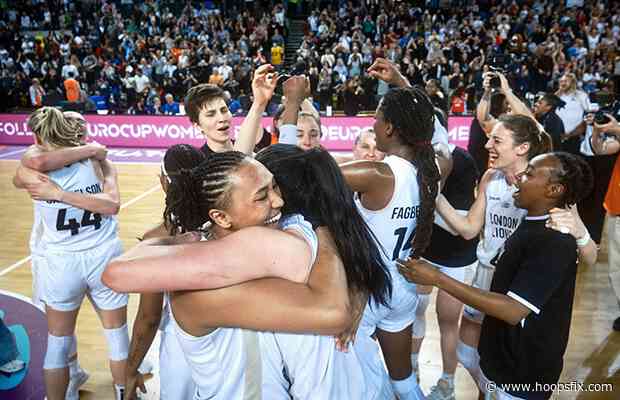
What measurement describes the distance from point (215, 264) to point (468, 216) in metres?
2.18

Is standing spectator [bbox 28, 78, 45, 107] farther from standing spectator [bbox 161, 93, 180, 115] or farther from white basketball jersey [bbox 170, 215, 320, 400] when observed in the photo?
white basketball jersey [bbox 170, 215, 320, 400]

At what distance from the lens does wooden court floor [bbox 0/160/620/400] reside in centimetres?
392

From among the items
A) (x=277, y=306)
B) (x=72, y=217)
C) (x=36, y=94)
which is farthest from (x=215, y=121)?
(x=36, y=94)

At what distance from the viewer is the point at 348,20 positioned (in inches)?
734

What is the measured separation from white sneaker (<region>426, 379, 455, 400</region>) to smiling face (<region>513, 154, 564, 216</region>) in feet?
5.23

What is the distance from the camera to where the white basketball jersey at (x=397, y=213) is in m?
2.68

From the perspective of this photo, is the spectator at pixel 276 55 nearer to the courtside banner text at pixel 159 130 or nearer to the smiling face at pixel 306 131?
the courtside banner text at pixel 159 130

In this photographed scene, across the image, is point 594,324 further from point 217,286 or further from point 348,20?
point 348,20

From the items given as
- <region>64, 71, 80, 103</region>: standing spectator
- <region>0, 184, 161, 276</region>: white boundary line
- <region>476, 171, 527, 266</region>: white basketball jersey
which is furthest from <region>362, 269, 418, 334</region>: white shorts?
<region>64, 71, 80, 103</region>: standing spectator

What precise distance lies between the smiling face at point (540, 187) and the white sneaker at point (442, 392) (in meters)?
1.59

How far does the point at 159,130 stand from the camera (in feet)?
40.0

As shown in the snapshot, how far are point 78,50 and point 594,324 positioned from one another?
17.5 m

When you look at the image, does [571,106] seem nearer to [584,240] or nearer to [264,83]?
[584,240]

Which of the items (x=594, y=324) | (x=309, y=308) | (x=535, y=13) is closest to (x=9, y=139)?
(x=594, y=324)
